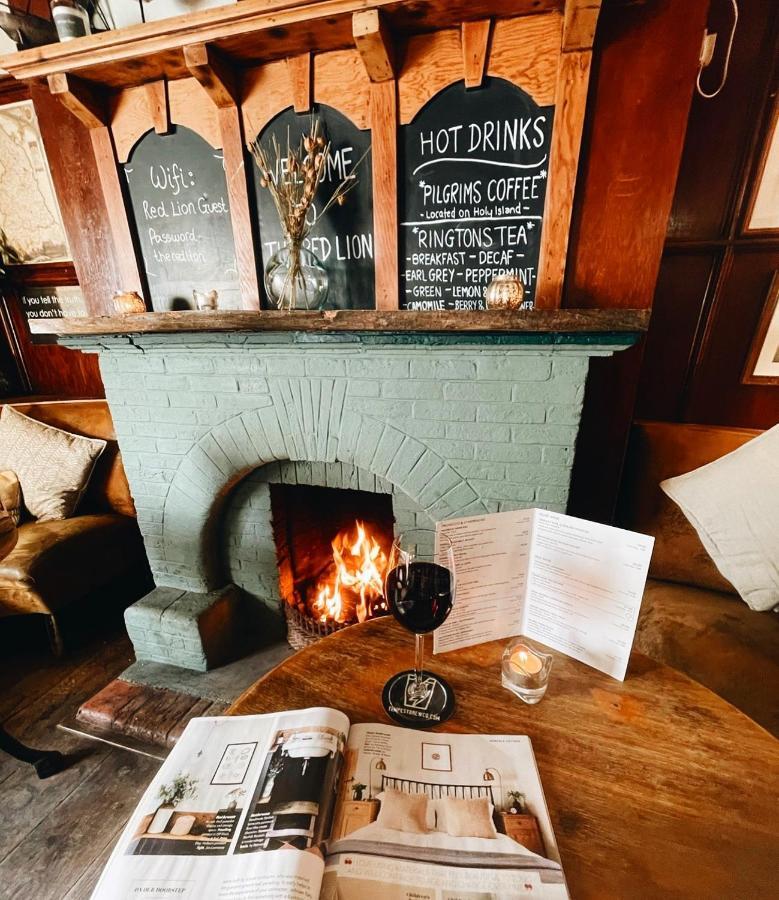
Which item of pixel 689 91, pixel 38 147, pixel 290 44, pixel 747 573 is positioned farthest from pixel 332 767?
pixel 38 147

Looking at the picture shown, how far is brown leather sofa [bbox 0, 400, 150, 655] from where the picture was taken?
198 centimetres

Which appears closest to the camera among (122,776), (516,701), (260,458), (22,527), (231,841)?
(231,841)

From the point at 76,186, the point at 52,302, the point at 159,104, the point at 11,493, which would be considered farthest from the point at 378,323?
the point at 52,302

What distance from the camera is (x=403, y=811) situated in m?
0.58

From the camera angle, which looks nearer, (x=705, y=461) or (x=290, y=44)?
(x=290, y=44)

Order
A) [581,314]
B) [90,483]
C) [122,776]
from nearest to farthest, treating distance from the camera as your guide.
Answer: [581,314] → [122,776] → [90,483]

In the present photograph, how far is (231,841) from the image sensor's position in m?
0.54

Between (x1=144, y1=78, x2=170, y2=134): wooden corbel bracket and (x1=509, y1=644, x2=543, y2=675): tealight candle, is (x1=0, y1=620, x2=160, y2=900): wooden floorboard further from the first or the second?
(x1=144, y1=78, x2=170, y2=134): wooden corbel bracket

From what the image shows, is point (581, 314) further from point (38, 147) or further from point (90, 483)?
point (38, 147)

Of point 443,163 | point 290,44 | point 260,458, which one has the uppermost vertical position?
point 290,44

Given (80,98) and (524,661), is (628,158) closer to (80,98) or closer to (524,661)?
(524,661)

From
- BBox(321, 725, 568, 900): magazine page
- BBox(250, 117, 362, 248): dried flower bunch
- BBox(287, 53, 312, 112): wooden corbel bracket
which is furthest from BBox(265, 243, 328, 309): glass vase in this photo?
BBox(321, 725, 568, 900): magazine page

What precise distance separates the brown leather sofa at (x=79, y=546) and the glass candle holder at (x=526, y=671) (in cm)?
217

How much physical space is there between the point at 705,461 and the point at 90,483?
9.64 ft
